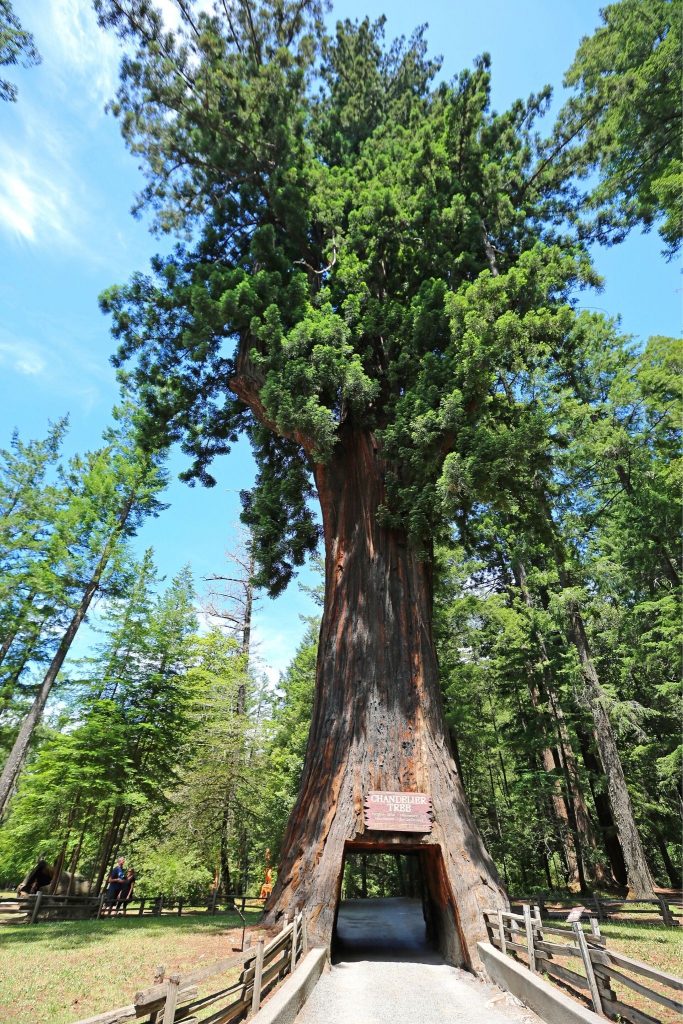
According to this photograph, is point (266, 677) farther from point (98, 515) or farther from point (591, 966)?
point (591, 966)

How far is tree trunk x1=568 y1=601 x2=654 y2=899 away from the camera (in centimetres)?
1229

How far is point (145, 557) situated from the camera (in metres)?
17.8

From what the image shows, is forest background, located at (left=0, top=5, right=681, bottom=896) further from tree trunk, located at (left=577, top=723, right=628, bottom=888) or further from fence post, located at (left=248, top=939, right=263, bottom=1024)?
fence post, located at (left=248, top=939, right=263, bottom=1024)

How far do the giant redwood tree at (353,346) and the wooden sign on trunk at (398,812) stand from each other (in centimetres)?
16

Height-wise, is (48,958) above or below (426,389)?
below

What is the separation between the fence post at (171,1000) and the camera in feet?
10.9

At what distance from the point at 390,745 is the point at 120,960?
4414mm

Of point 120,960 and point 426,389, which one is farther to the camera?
point 426,389

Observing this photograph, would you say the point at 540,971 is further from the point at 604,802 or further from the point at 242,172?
the point at 604,802

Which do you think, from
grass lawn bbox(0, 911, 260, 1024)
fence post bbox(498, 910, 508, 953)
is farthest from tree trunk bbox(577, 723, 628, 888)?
grass lawn bbox(0, 911, 260, 1024)

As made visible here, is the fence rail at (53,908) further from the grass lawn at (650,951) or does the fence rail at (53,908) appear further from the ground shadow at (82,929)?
the grass lawn at (650,951)

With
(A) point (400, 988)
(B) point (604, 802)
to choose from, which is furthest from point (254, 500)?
(B) point (604, 802)

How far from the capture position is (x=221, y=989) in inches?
192

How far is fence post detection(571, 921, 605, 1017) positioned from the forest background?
8193 millimetres
